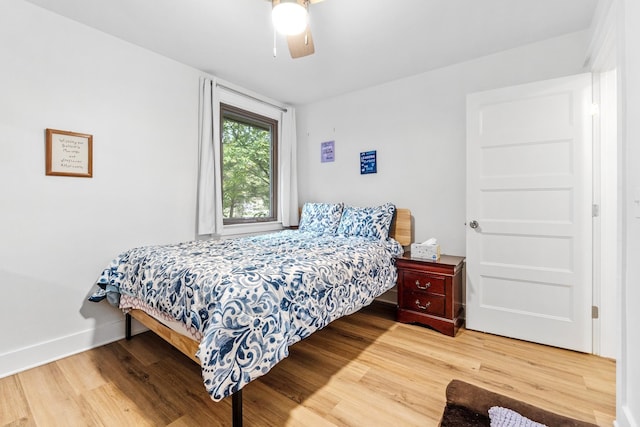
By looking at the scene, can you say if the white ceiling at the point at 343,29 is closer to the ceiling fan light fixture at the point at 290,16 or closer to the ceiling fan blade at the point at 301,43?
the ceiling fan blade at the point at 301,43

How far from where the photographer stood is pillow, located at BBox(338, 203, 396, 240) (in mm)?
2992

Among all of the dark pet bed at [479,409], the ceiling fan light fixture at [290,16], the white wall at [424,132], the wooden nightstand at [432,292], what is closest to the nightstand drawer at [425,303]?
the wooden nightstand at [432,292]

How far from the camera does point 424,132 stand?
10.0 feet

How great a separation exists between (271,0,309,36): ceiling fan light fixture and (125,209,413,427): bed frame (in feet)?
5.73

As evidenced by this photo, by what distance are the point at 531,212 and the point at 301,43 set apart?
216 cm

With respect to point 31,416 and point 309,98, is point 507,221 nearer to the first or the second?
point 309,98

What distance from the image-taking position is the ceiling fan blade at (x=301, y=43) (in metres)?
1.74

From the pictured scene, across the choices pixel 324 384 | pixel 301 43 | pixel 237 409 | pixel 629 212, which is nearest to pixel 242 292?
pixel 237 409

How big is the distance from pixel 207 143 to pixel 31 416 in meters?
2.31

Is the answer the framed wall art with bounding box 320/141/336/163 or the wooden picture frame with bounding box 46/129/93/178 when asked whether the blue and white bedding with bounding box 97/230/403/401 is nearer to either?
the wooden picture frame with bounding box 46/129/93/178

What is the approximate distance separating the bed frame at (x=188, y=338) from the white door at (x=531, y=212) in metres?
0.66

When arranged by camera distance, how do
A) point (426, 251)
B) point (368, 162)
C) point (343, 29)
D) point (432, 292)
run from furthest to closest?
point (368, 162)
point (426, 251)
point (432, 292)
point (343, 29)

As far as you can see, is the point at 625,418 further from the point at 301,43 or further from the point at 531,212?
the point at 301,43

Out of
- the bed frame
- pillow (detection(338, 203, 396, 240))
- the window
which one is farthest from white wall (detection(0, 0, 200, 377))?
pillow (detection(338, 203, 396, 240))
